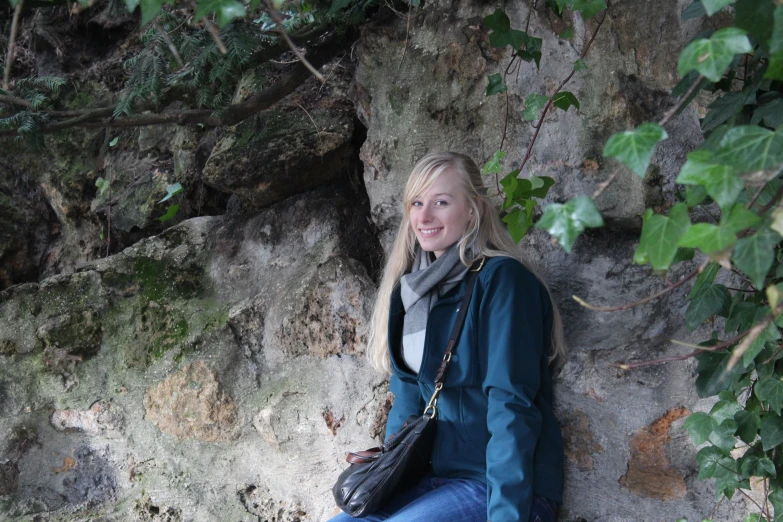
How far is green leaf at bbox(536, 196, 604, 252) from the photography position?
1.21 meters

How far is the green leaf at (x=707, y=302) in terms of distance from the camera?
1.95 meters

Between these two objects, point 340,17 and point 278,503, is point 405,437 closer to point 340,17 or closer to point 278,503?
point 278,503

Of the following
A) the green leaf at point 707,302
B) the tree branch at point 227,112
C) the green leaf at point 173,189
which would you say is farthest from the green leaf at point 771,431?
the green leaf at point 173,189

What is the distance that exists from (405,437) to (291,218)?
4.33 feet

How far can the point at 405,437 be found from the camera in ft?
8.00

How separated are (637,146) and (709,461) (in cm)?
120

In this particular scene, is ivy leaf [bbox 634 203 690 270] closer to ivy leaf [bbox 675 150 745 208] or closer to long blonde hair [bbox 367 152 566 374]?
ivy leaf [bbox 675 150 745 208]

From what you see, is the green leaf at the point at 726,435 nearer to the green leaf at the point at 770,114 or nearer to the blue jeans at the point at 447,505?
the blue jeans at the point at 447,505

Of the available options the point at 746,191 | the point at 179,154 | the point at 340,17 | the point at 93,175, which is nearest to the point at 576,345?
the point at 746,191

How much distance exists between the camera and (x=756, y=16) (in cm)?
139

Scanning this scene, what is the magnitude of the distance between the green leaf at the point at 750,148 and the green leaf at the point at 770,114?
58cm

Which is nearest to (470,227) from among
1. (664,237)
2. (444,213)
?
(444,213)

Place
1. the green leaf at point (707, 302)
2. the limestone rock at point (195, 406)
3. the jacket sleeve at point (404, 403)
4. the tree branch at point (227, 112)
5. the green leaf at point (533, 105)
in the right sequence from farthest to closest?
the limestone rock at point (195, 406) < the tree branch at point (227, 112) < the jacket sleeve at point (404, 403) < the green leaf at point (533, 105) < the green leaf at point (707, 302)

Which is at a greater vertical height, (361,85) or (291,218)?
(361,85)
